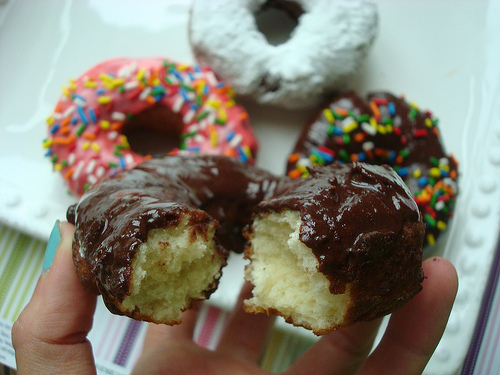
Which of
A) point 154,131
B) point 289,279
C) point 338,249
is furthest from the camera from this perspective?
point 154,131

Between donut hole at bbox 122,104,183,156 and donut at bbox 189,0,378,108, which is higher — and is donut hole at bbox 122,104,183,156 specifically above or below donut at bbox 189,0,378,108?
below

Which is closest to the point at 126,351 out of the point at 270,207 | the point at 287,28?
the point at 270,207

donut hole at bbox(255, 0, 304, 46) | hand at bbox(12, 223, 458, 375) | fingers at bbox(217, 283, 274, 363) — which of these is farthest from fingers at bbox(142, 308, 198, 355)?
donut hole at bbox(255, 0, 304, 46)

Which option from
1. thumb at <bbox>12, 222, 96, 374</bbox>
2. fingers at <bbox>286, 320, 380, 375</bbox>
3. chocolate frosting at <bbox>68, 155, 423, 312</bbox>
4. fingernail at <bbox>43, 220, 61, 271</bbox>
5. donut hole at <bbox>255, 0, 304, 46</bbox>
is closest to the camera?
chocolate frosting at <bbox>68, 155, 423, 312</bbox>

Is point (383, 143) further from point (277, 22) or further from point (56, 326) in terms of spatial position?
point (56, 326)

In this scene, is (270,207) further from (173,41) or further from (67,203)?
(173,41)

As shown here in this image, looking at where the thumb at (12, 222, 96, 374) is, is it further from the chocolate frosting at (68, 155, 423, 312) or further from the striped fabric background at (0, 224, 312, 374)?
the striped fabric background at (0, 224, 312, 374)

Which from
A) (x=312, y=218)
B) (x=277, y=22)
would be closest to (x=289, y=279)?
(x=312, y=218)
